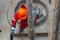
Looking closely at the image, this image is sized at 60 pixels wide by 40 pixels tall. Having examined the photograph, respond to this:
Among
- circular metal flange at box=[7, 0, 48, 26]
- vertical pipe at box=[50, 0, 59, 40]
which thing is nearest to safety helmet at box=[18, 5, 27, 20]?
circular metal flange at box=[7, 0, 48, 26]

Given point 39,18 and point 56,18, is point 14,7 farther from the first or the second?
point 56,18

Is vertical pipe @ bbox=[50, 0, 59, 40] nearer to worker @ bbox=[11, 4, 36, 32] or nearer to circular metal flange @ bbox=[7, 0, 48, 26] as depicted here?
worker @ bbox=[11, 4, 36, 32]

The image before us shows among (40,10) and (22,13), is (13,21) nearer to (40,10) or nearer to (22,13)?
(22,13)

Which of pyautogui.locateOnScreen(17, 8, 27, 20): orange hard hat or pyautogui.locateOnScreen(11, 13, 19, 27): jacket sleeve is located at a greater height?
pyautogui.locateOnScreen(17, 8, 27, 20): orange hard hat

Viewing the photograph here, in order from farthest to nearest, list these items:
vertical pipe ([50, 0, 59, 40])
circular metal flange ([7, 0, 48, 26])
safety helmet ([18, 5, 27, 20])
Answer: circular metal flange ([7, 0, 48, 26]), safety helmet ([18, 5, 27, 20]), vertical pipe ([50, 0, 59, 40])

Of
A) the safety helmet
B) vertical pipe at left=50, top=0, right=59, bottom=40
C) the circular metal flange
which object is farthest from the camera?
the circular metal flange

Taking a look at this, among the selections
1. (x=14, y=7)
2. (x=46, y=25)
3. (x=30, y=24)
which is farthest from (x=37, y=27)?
(x=30, y=24)

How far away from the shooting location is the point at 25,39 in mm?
5262

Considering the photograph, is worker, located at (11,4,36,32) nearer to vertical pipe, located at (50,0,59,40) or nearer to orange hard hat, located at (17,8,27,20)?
orange hard hat, located at (17,8,27,20)

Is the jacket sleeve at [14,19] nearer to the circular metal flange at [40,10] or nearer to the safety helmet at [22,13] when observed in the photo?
the safety helmet at [22,13]

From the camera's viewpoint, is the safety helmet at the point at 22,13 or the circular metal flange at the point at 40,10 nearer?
the safety helmet at the point at 22,13

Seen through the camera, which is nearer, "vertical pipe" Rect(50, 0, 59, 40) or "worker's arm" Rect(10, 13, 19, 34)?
"vertical pipe" Rect(50, 0, 59, 40)

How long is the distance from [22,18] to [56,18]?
1.36m

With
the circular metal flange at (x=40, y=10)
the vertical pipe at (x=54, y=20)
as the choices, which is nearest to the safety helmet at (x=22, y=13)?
the circular metal flange at (x=40, y=10)
